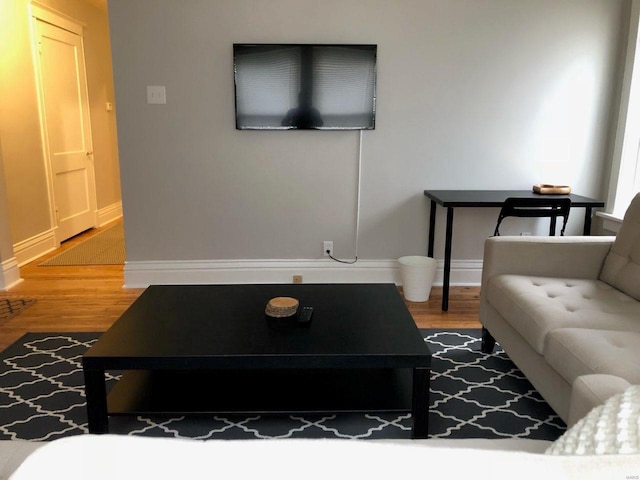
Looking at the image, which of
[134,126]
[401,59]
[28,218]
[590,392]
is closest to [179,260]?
[134,126]

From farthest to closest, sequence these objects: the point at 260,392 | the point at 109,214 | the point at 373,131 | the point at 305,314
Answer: the point at 109,214 < the point at 373,131 < the point at 305,314 < the point at 260,392

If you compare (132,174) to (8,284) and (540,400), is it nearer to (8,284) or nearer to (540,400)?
(8,284)

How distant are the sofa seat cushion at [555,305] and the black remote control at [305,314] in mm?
897

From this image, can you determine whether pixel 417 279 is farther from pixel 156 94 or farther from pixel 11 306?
pixel 11 306

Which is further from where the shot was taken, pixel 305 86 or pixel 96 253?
pixel 96 253

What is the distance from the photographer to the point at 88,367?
5.99ft

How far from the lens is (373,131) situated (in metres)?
3.84

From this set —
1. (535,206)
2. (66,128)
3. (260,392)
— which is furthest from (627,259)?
(66,128)

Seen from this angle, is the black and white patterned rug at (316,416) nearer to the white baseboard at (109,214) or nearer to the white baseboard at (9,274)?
the white baseboard at (9,274)

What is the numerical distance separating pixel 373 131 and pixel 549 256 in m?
1.65

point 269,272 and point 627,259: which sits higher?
point 627,259

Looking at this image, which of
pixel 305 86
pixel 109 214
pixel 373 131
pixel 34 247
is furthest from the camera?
pixel 109 214

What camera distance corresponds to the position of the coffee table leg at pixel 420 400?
187cm

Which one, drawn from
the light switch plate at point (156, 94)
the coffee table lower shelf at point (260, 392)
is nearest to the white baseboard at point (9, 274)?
the light switch plate at point (156, 94)
